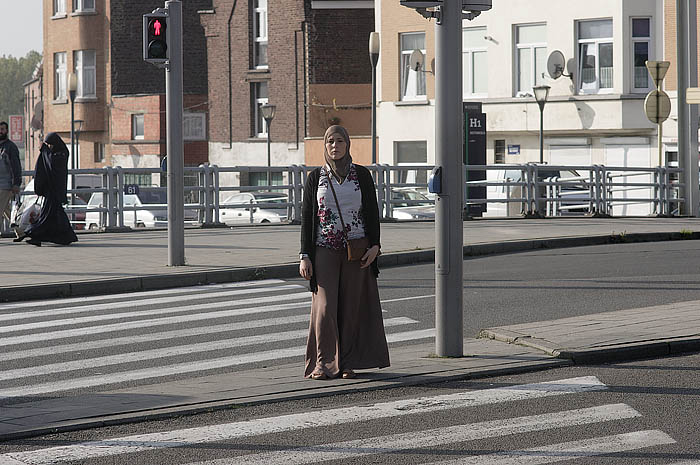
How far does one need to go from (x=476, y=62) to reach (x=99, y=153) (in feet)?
82.5

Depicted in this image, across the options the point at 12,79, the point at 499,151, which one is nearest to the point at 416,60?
the point at 499,151

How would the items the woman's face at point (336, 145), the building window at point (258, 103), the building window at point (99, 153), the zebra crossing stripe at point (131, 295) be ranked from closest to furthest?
the woman's face at point (336, 145) < the zebra crossing stripe at point (131, 295) < the building window at point (258, 103) < the building window at point (99, 153)

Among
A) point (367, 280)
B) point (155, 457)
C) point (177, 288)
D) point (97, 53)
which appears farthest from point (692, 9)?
point (97, 53)

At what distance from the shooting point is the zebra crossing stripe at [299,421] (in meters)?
6.52

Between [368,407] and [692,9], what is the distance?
22.5 m

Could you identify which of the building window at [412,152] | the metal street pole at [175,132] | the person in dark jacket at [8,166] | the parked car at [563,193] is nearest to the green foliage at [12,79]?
the building window at [412,152]

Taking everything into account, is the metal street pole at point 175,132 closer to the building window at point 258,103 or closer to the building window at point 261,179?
the building window at point 261,179

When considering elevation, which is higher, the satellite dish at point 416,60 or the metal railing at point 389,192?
the satellite dish at point 416,60

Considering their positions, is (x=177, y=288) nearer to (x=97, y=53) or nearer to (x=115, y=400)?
(x=115, y=400)

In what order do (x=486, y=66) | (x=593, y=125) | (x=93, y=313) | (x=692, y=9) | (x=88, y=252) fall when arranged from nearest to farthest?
(x=93, y=313) → (x=88, y=252) → (x=692, y=9) → (x=593, y=125) → (x=486, y=66)

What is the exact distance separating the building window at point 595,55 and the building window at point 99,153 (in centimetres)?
2877

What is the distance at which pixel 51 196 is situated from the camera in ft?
63.5

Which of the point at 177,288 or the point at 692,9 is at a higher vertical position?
the point at 692,9

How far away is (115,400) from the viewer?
7.88 meters
